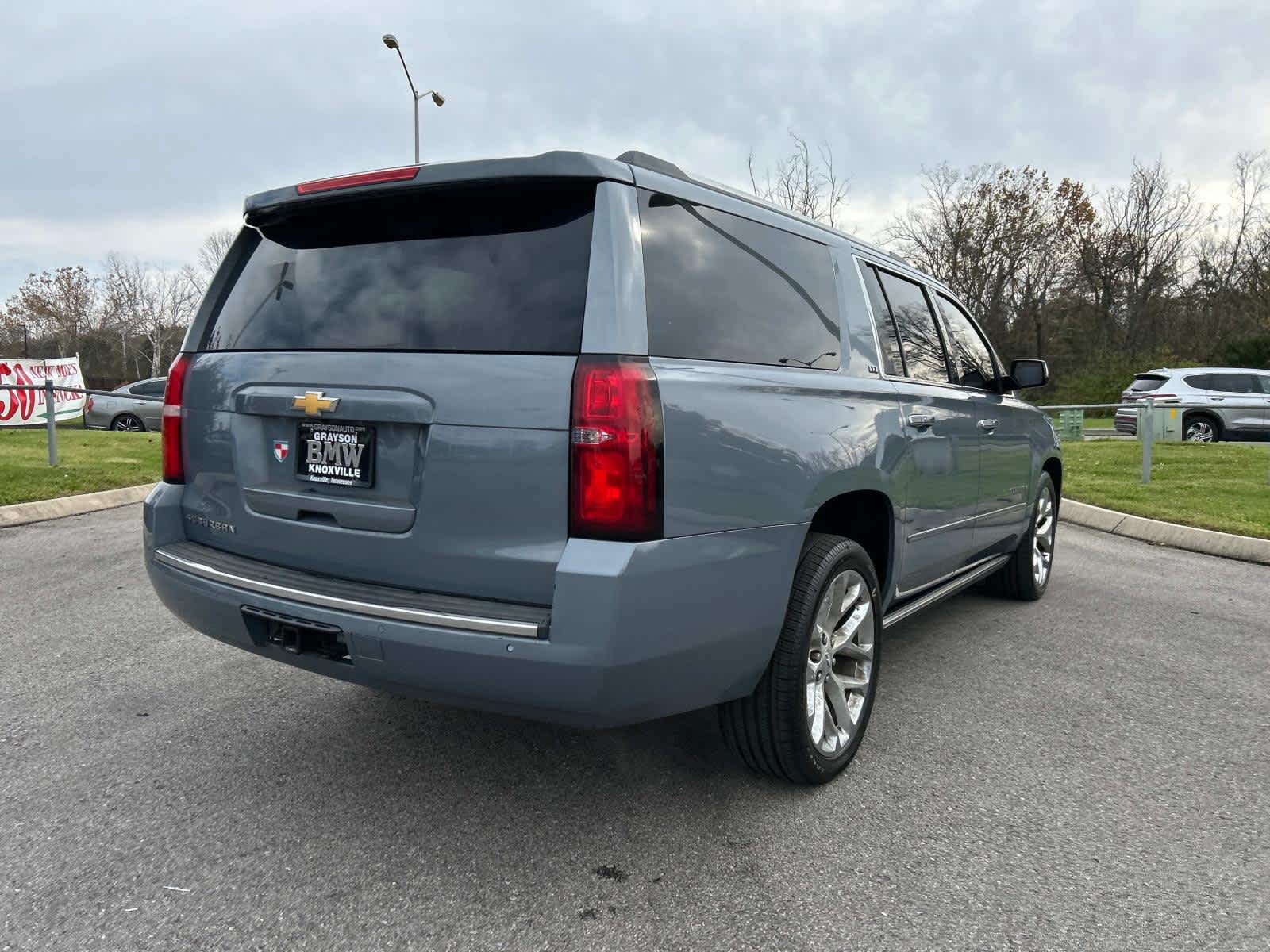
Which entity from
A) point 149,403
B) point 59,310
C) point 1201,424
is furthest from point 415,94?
point 59,310

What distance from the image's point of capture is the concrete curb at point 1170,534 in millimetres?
7170

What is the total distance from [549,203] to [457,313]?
39 centimetres

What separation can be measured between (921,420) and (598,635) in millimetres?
2019

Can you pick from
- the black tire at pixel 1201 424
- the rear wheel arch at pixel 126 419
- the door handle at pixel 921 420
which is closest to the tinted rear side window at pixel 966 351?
the door handle at pixel 921 420

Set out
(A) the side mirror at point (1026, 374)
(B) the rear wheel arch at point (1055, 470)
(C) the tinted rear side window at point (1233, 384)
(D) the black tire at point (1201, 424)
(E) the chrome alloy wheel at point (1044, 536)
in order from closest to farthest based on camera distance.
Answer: (A) the side mirror at point (1026, 374)
(E) the chrome alloy wheel at point (1044, 536)
(B) the rear wheel arch at point (1055, 470)
(D) the black tire at point (1201, 424)
(C) the tinted rear side window at point (1233, 384)

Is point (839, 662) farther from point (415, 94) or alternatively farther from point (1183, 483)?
point (415, 94)

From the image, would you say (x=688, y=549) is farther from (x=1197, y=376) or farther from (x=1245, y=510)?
(x=1197, y=376)

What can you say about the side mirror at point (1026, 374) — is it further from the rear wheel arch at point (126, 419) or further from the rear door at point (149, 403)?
the rear wheel arch at point (126, 419)

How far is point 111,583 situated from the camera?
557 cm

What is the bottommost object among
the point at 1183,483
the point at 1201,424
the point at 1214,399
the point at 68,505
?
the point at 1183,483

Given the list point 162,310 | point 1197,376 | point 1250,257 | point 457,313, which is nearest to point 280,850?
point 457,313

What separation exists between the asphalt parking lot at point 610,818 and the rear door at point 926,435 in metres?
0.61

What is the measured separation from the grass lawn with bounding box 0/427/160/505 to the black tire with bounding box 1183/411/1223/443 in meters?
18.8

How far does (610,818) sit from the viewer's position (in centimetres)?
269
